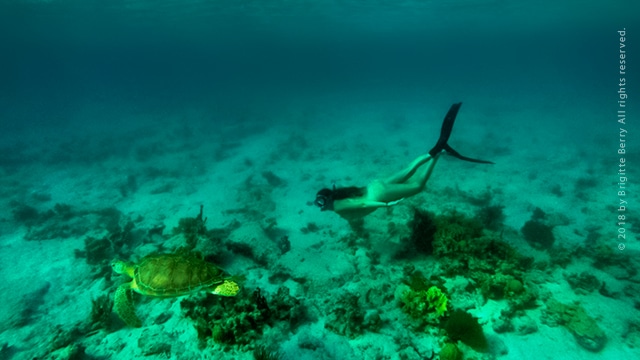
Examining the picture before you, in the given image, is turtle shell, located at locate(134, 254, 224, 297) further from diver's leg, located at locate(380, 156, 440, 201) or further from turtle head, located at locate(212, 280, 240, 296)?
diver's leg, located at locate(380, 156, 440, 201)

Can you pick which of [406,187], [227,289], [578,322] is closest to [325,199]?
[406,187]

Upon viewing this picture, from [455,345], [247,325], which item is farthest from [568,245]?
[247,325]

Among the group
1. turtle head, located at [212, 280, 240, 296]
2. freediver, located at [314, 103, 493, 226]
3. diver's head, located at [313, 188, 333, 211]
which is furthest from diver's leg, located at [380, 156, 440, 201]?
turtle head, located at [212, 280, 240, 296]

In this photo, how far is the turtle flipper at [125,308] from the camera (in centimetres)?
566

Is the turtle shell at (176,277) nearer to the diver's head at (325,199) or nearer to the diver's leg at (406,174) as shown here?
the diver's head at (325,199)

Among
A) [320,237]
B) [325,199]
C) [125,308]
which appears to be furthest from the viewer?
[320,237]

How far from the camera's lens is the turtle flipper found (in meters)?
5.66

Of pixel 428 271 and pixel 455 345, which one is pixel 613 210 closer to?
Answer: pixel 428 271

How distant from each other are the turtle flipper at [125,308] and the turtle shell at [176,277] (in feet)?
1.05

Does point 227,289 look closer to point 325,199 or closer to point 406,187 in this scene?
point 325,199

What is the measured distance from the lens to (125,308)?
5766mm

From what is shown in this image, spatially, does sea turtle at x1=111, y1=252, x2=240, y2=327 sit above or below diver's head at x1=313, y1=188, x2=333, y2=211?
below

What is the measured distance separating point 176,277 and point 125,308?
1.08 meters

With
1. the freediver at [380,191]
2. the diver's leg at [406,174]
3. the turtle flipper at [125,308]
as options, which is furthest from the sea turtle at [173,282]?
the diver's leg at [406,174]
